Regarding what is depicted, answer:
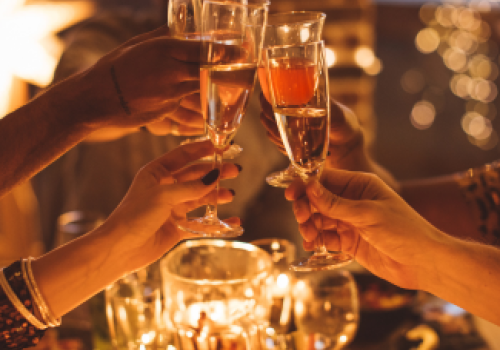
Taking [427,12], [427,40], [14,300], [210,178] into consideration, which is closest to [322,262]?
[210,178]

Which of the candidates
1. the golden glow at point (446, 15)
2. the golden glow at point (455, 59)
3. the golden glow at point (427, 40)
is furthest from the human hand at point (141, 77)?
the golden glow at point (455, 59)

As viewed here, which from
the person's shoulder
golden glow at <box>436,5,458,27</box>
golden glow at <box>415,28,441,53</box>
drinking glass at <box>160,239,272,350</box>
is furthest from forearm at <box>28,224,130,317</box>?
golden glow at <box>415,28,441,53</box>

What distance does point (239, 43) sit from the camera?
2.93 ft

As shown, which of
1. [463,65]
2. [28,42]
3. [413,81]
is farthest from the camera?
[413,81]

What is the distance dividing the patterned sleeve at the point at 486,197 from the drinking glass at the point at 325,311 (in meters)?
0.84

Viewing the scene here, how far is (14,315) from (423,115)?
5.64 meters

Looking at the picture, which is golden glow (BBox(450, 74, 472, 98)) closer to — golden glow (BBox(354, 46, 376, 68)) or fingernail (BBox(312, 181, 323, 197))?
golden glow (BBox(354, 46, 376, 68))

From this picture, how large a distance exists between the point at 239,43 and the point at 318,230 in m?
0.45

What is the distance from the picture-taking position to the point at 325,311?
3.50 ft

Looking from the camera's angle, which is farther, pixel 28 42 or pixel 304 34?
pixel 28 42

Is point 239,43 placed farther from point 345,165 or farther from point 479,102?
point 479,102

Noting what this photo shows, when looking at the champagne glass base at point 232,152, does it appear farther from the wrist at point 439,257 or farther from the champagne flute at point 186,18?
the wrist at point 439,257

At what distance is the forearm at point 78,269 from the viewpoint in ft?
3.32

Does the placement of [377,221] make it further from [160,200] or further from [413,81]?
[413,81]
